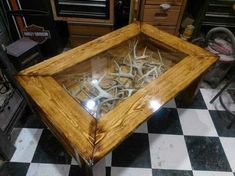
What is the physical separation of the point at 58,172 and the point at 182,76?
0.91 metres

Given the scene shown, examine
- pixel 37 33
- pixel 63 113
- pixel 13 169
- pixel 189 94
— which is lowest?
pixel 13 169

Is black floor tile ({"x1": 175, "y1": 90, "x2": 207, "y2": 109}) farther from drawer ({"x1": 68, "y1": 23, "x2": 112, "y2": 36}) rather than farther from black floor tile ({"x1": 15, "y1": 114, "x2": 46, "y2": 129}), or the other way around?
black floor tile ({"x1": 15, "y1": 114, "x2": 46, "y2": 129})

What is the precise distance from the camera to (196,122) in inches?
58.7

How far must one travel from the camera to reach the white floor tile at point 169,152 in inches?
49.0

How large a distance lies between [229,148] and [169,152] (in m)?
0.42

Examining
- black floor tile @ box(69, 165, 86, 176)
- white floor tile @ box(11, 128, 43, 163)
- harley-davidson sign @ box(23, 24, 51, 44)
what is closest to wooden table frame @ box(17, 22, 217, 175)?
black floor tile @ box(69, 165, 86, 176)

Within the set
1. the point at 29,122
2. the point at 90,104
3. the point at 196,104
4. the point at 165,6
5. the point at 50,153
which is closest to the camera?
the point at 90,104

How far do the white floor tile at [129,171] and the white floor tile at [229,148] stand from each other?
0.53 metres

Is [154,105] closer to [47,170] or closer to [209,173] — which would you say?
[209,173]

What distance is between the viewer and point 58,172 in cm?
119

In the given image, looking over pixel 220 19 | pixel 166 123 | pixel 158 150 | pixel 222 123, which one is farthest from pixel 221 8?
pixel 158 150

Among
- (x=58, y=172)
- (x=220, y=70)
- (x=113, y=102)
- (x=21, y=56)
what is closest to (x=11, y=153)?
(x=58, y=172)

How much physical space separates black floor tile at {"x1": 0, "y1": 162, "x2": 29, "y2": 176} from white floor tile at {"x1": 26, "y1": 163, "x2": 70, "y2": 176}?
0.10 ft

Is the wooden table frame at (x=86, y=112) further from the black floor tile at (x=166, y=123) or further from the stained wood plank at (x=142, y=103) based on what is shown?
the black floor tile at (x=166, y=123)
